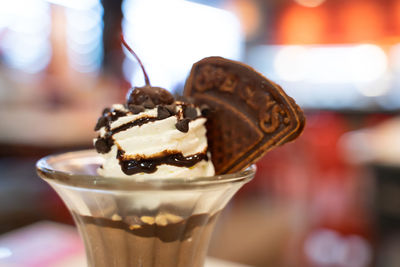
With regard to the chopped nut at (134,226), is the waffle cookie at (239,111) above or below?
above

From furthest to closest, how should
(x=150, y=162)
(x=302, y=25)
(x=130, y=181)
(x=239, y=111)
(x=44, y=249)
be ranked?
1. (x=302, y=25)
2. (x=44, y=249)
3. (x=239, y=111)
4. (x=150, y=162)
5. (x=130, y=181)

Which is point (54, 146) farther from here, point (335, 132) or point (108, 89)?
point (335, 132)

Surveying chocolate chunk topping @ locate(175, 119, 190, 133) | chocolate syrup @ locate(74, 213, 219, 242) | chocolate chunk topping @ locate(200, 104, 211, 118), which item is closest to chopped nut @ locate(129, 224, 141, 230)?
chocolate syrup @ locate(74, 213, 219, 242)

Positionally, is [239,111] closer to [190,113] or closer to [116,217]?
[190,113]

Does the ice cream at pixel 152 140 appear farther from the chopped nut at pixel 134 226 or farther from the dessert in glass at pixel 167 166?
the chopped nut at pixel 134 226

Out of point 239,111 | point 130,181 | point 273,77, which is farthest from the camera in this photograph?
point 273,77

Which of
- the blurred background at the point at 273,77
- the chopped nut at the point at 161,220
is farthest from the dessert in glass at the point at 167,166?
the blurred background at the point at 273,77

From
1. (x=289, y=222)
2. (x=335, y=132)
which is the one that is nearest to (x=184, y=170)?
(x=289, y=222)

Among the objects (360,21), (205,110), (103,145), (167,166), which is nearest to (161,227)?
(167,166)
